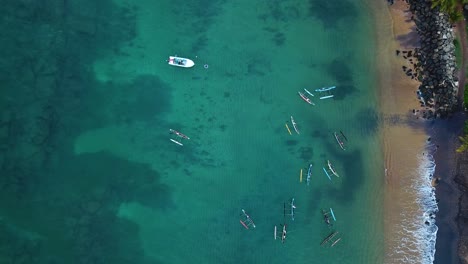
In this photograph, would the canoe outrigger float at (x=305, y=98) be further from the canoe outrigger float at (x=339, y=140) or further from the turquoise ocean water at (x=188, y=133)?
the canoe outrigger float at (x=339, y=140)

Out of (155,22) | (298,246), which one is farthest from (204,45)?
(298,246)

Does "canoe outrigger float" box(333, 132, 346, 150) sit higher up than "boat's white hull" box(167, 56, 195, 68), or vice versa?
"boat's white hull" box(167, 56, 195, 68)

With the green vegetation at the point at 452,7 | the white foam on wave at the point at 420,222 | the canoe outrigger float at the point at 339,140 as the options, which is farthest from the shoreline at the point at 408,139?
the canoe outrigger float at the point at 339,140

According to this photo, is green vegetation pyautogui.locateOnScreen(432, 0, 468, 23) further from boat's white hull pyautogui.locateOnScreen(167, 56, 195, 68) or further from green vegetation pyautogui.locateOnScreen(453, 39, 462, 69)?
boat's white hull pyautogui.locateOnScreen(167, 56, 195, 68)

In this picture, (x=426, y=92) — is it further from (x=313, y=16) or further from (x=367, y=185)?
(x=313, y=16)

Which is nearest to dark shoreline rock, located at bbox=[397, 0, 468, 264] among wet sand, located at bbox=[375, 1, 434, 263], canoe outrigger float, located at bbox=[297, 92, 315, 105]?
wet sand, located at bbox=[375, 1, 434, 263]

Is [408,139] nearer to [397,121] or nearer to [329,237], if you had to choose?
[397,121]
